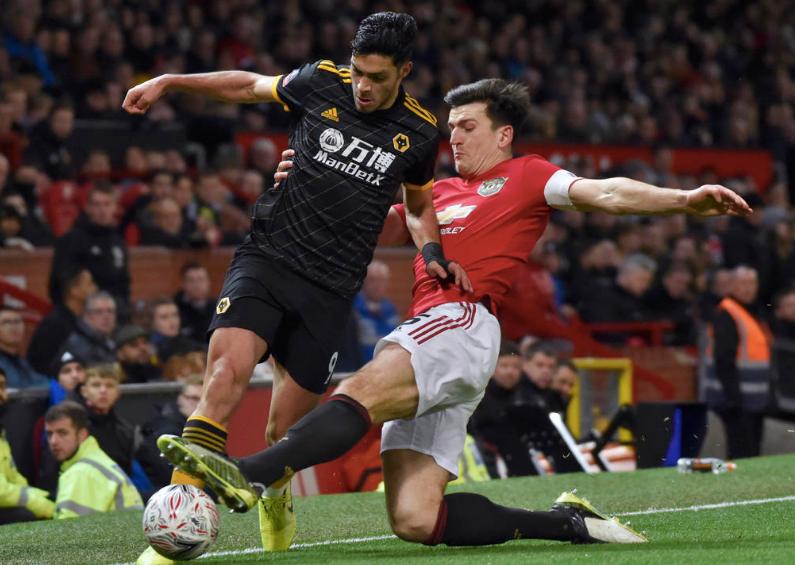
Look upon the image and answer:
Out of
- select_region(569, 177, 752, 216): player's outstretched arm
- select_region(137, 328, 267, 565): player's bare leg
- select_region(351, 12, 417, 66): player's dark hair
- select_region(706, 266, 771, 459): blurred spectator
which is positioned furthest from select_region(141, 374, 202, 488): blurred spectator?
select_region(706, 266, 771, 459): blurred spectator

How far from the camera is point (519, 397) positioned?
36.3ft

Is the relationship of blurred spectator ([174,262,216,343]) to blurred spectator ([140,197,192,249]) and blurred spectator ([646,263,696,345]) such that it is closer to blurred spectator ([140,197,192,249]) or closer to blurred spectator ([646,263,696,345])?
blurred spectator ([140,197,192,249])

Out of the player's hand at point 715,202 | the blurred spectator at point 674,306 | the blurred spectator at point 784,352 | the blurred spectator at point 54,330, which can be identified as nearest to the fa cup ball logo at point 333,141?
the player's hand at point 715,202

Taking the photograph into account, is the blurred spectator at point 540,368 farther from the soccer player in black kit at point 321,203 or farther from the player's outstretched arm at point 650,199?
the player's outstretched arm at point 650,199

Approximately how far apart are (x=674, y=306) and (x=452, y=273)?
9989 millimetres

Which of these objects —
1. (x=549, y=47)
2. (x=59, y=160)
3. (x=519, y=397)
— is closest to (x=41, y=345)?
(x=59, y=160)

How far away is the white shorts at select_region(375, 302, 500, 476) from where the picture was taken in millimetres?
5484

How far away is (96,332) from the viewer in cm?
1025

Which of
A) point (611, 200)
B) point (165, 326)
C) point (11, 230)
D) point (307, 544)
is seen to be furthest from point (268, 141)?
point (611, 200)

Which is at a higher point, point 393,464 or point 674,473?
point 393,464

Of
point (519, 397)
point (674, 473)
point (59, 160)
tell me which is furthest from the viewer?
point (59, 160)

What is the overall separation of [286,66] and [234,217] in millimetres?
4429

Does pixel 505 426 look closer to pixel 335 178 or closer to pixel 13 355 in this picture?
pixel 13 355

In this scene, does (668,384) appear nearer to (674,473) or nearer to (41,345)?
(674,473)
